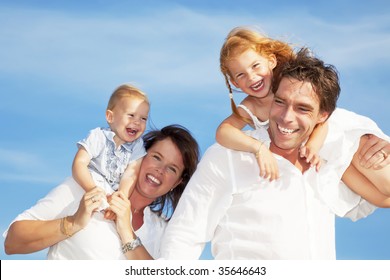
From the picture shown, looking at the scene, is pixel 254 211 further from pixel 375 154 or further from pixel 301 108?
pixel 375 154

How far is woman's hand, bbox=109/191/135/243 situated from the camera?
4.77 m

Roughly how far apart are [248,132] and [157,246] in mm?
1308

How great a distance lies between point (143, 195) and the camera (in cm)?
533

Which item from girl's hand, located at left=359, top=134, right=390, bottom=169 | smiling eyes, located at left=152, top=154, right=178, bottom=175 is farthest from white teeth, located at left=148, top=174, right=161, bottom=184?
girl's hand, located at left=359, top=134, right=390, bottom=169

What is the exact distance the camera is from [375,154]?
457cm

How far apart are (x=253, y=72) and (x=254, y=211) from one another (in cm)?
156

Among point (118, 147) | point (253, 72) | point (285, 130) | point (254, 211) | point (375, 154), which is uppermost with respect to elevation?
point (253, 72)

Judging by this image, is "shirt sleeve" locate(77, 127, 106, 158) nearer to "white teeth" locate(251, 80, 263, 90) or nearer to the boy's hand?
the boy's hand

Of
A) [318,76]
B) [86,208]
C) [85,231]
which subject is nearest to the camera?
[318,76]

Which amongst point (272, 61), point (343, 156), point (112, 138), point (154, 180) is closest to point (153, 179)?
point (154, 180)

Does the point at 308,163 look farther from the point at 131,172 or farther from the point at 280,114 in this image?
the point at 131,172

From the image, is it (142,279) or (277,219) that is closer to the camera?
(277,219)

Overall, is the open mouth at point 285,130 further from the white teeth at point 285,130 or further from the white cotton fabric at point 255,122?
the white cotton fabric at point 255,122

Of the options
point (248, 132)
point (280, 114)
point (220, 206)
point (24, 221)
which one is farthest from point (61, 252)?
point (280, 114)
